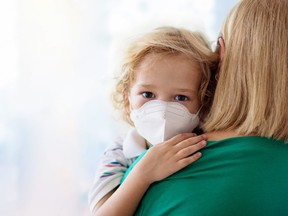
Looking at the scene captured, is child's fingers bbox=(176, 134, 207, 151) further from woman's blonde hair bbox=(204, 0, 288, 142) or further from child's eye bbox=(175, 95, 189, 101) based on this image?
child's eye bbox=(175, 95, 189, 101)

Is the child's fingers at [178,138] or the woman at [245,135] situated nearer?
the woman at [245,135]

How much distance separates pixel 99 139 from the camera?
183 cm

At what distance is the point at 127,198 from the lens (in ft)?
3.99

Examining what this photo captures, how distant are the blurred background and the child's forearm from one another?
0.56 m

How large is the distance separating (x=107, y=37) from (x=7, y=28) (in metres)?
0.35

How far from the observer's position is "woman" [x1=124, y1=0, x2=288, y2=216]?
1116mm

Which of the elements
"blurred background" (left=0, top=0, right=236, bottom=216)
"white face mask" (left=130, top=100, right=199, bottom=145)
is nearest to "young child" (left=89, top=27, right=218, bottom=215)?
"white face mask" (left=130, top=100, right=199, bottom=145)

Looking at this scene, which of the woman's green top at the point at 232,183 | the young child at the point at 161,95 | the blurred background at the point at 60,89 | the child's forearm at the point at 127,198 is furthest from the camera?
the blurred background at the point at 60,89

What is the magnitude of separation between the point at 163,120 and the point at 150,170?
163 millimetres

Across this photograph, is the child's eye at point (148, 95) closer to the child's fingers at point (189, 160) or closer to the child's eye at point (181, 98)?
the child's eye at point (181, 98)

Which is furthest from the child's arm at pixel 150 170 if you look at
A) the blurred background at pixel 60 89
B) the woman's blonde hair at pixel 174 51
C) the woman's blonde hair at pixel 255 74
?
the blurred background at pixel 60 89

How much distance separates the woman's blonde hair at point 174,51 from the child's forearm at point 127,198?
33cm

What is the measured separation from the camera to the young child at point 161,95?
1332 mm

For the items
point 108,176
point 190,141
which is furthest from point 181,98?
point 108,176
